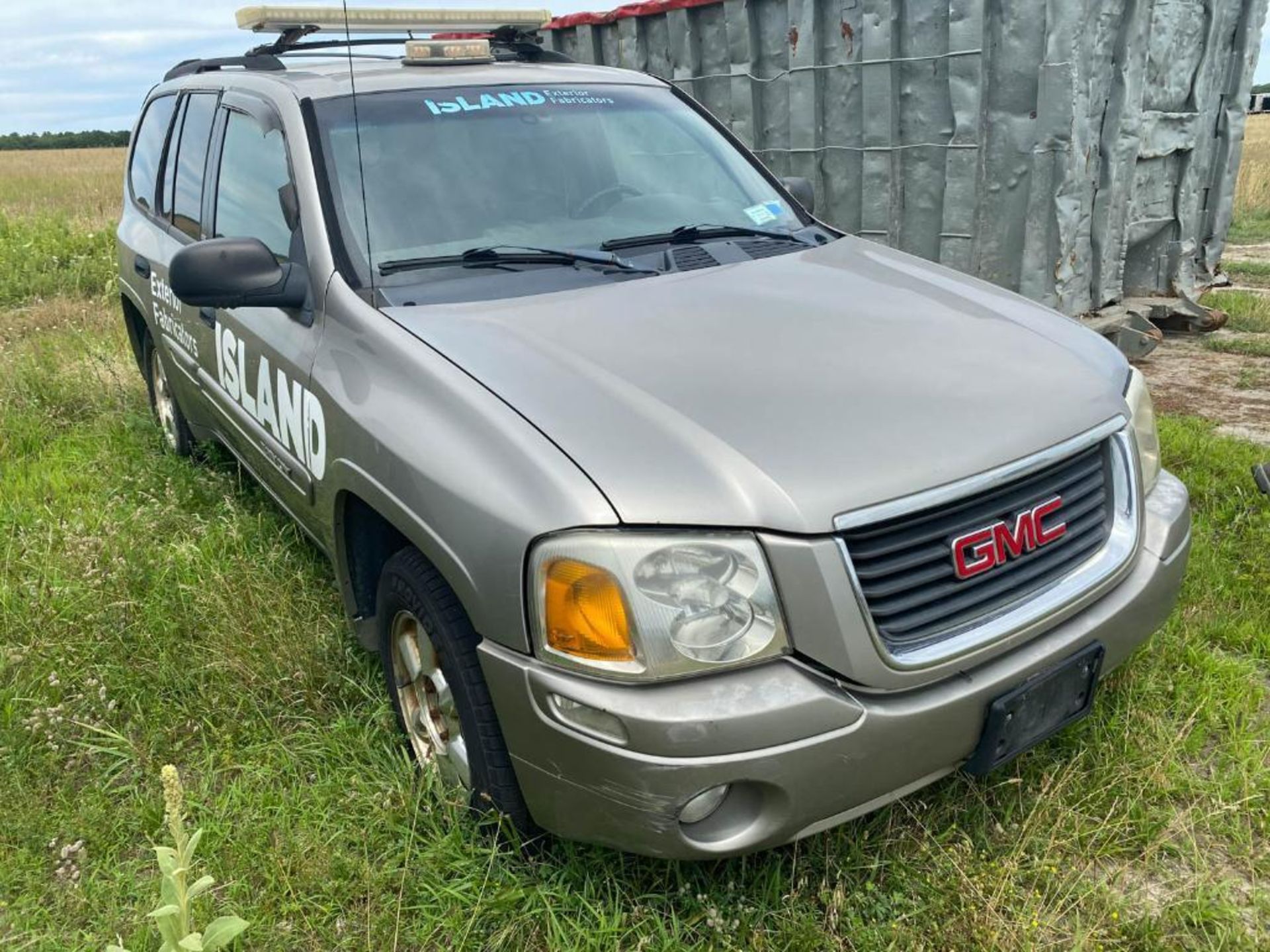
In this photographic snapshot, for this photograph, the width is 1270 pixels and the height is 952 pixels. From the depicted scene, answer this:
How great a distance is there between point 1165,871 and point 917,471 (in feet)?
3.89

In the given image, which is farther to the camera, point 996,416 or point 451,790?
point 451,790

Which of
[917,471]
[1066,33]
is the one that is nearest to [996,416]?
[917,471]

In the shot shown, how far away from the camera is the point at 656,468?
1864mm

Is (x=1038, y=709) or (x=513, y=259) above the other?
(x=513, y=259)

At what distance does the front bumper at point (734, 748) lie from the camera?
1769 millimetres

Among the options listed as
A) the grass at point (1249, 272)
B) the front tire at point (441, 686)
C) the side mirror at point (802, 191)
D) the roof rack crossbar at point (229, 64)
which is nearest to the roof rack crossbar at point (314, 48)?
the roof rack crossbar at point (229, 64)

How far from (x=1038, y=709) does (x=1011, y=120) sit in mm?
4322

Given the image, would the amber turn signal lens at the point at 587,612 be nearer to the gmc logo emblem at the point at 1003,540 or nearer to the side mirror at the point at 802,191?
the gmc logo emblem at the point at 1003,540

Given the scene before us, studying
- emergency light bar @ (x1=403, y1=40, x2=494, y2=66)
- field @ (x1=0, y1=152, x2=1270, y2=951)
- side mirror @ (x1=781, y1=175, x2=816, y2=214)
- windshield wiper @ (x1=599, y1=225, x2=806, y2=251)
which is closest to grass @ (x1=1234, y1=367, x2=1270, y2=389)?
field @ (x1=0, y1=152, x2=1270, y2=951)

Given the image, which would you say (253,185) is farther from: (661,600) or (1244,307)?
(1244,307)

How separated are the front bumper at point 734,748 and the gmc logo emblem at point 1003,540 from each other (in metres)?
0.20

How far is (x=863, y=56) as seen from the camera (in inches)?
233

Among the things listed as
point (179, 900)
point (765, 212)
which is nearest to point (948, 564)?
point (179, 900)

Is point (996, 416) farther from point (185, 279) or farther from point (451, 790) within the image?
point (185, 279)
